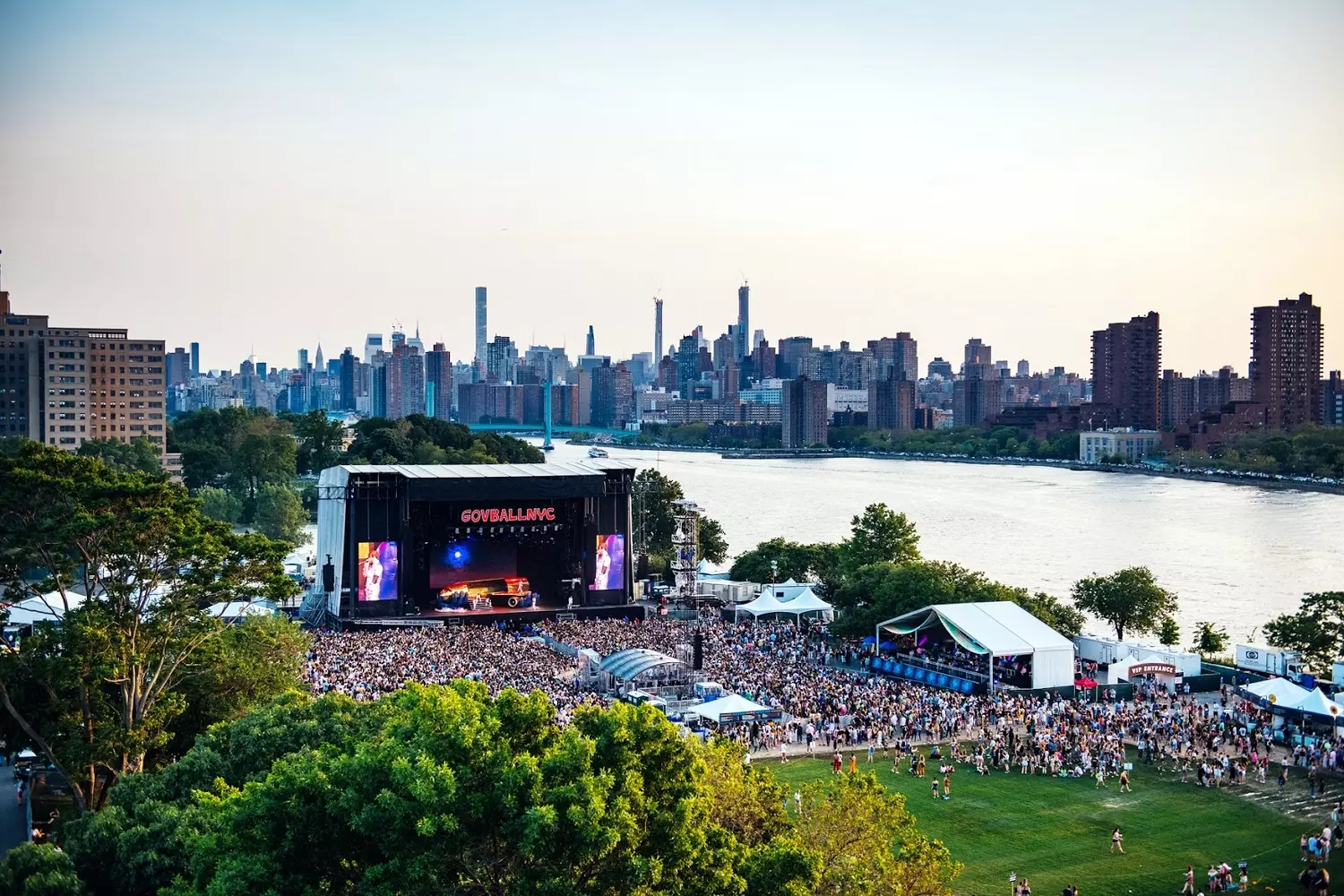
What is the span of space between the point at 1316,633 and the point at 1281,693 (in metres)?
7.49

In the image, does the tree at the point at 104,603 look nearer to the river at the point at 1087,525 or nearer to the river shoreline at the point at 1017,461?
the river at the point at 1087,525

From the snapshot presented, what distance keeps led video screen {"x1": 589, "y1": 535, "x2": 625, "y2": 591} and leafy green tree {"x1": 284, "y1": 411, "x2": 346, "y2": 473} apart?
48578mm

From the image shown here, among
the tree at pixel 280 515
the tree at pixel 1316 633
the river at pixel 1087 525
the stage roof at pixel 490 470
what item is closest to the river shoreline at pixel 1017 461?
the river at pixel 1087 525

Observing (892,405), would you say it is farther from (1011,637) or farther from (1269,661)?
(1011,637)

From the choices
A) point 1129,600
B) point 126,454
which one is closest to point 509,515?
point 1129,600

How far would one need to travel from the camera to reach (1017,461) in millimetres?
139000

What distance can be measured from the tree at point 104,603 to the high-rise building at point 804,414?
160 meters

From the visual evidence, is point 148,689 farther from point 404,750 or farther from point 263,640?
point 404,750

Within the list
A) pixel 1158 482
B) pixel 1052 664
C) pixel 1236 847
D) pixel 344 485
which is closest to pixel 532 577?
pixel 344 485

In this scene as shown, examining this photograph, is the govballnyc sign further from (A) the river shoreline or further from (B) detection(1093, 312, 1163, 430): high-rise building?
(B) detection(1093, 312, 1163, 430): high-rise building

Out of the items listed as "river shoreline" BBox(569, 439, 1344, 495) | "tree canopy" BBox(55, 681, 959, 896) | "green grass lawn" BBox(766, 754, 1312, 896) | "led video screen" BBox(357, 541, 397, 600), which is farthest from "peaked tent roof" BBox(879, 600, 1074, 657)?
"river shoreline" BBox(569, 439, 1344, 495)

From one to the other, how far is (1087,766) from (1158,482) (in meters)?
92.9

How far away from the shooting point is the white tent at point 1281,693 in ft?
73.4

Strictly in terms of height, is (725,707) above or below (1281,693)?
below
